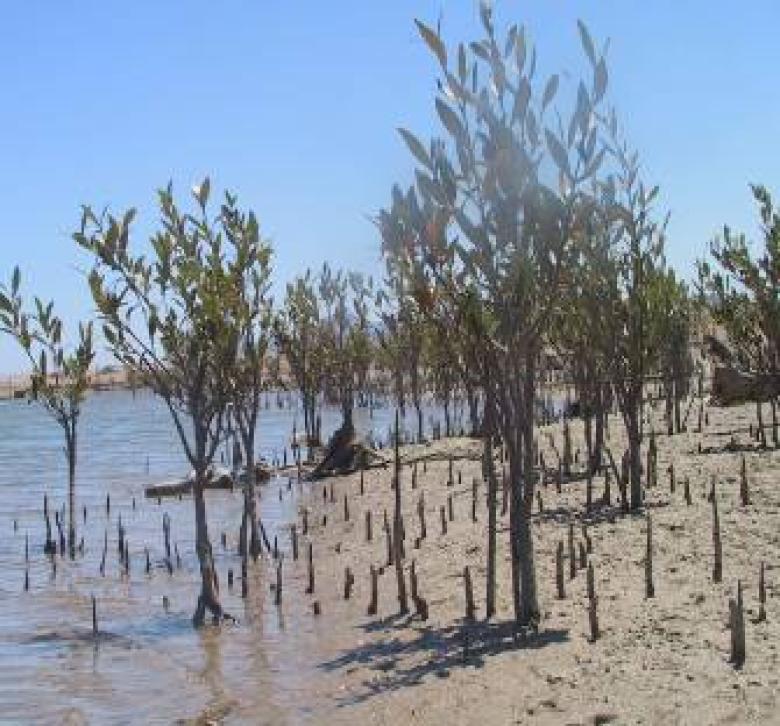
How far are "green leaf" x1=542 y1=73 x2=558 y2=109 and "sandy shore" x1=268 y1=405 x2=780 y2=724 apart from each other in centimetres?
419

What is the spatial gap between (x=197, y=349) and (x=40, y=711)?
3879 millimetres

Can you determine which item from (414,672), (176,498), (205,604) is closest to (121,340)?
(205,604)

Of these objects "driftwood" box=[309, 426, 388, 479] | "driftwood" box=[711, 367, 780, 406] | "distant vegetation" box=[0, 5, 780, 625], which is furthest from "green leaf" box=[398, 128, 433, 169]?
"driftwood" box=[711, 367, 780, 406]

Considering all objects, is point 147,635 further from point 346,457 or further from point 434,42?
point 346,457

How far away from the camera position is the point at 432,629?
9.77 metres

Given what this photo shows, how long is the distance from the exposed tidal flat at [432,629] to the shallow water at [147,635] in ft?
0.11

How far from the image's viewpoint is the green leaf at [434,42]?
26.3ft

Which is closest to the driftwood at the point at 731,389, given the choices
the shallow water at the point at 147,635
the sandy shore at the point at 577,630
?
the shallow water at the point at 147,635

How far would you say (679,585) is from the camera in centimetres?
945

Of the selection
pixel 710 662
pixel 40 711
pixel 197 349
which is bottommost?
pixel 40 711

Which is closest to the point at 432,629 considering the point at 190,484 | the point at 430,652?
the point at 430,652

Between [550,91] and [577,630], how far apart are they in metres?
4.32

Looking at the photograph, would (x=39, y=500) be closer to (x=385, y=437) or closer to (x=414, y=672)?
(x=385, y=437)

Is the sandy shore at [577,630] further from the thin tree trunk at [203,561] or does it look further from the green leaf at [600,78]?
the green leaf at [600,78]
